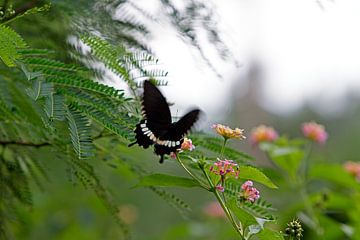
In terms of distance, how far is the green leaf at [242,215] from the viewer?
894 millimetres

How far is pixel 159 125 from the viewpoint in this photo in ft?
3.06

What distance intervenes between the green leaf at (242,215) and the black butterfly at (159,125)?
11cm

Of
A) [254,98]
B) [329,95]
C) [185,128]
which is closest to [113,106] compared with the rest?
[185,128]

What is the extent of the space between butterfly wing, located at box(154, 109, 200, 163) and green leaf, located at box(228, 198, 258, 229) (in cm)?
11

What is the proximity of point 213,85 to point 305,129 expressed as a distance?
2.34ft

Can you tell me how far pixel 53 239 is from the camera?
3.23 meters

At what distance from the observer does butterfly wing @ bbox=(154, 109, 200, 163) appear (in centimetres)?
91

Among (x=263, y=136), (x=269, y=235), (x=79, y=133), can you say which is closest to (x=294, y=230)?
(x=269, y=235)

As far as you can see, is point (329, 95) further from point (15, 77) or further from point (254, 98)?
point (15, 77)

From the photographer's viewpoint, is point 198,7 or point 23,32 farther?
point 23,32

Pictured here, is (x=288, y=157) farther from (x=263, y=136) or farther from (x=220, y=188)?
(x=220, y=188)

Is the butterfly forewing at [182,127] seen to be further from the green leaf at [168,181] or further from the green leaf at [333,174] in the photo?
the green leaf at [333,174]

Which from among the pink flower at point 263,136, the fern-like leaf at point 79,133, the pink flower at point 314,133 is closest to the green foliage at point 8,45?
the fern-like leaf at point 79,133

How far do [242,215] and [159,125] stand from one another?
0.17 meters
